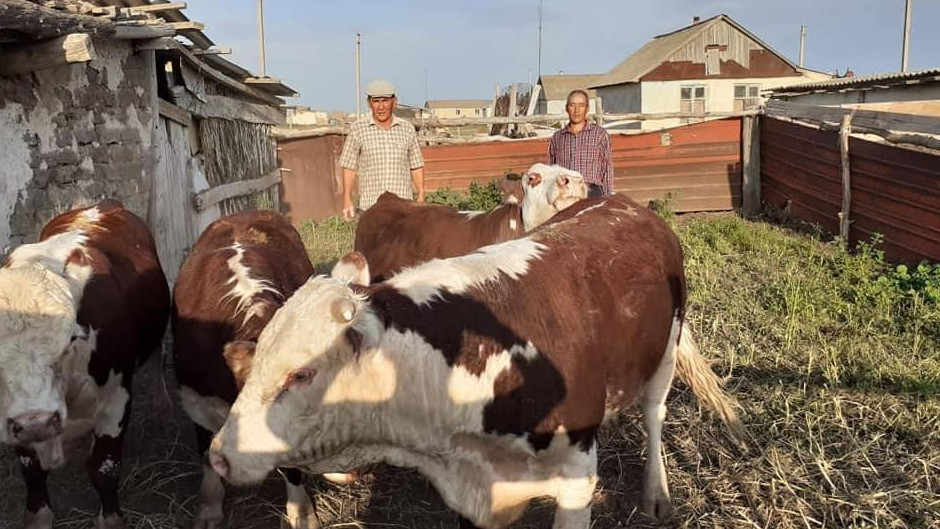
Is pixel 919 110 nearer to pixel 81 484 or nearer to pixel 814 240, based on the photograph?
pixel 814 240

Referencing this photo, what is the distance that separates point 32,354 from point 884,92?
1853 centimetres

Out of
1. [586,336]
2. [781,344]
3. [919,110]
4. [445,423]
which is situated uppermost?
[919,110]

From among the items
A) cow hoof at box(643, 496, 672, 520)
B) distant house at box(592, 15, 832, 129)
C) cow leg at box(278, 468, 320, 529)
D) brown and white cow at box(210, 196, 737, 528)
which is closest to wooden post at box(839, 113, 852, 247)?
cow hoof at box(643, 496, 672, 520)

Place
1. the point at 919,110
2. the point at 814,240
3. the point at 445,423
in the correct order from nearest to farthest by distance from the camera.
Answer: the point at 445,423 < the point at 814,240 < the point at 919,110

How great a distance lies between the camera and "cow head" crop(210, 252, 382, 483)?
2.24m

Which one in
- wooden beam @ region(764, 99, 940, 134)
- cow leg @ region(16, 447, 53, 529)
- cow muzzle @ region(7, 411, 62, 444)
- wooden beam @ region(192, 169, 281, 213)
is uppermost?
wooden beam @ region(764, 99, 940, 134)

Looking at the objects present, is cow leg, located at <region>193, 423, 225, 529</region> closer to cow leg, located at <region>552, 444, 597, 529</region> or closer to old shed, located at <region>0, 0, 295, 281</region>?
cow leg, located at <region>552, 444, 597, 529</region>

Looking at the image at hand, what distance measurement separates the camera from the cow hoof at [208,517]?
3.55m

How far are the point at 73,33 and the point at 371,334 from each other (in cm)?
365

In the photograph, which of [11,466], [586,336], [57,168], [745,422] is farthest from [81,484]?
[745,422]

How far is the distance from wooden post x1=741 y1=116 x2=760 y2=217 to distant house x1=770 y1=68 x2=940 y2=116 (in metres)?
2.33

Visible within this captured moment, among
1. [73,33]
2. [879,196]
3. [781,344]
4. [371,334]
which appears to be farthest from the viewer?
[879,196]

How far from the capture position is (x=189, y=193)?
8.43 meters

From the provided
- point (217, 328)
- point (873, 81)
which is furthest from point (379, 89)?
point (873, 81)
